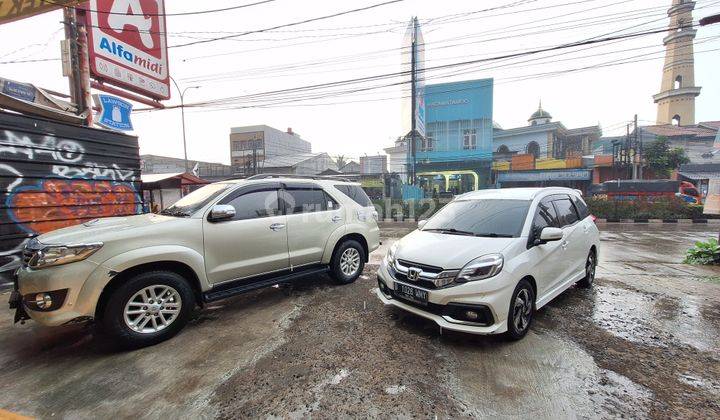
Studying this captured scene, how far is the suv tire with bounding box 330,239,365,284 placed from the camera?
496 cm

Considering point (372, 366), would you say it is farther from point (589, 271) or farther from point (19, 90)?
point (19, 90)

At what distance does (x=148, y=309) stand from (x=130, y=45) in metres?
7.50

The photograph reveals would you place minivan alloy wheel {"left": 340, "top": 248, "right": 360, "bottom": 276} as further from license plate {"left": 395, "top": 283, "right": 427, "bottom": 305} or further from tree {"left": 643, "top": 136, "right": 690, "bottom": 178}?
tree {"left": 643, "top": 136, "right": 690, "bottom": 178}

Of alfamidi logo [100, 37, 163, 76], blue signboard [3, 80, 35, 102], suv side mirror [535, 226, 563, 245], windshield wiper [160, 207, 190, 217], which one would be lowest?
suv side mirror [535, 226, 563, 245]

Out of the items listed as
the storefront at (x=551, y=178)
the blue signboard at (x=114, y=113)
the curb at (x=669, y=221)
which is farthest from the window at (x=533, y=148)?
the blue signboard at (x=114, y=113)

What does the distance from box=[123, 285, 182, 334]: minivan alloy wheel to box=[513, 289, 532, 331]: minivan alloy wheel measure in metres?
3.52

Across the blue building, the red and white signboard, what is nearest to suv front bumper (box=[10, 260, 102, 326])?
the red and white signboard

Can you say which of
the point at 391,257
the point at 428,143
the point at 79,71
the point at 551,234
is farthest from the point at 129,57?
the point at 428,143

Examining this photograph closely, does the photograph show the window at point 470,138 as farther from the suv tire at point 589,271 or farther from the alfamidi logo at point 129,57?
the alfamidi logo at point 129,57

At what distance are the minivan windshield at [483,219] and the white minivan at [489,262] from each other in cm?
1

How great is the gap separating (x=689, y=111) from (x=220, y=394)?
61.4 metres

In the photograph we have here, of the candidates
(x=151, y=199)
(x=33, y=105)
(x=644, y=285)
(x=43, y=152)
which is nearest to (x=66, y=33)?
(x=33, y=105)

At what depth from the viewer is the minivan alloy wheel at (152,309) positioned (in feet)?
10.1

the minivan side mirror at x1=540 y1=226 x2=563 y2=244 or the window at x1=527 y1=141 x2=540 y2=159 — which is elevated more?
the window at x1=527 y1=141 x2=540 y2=159
